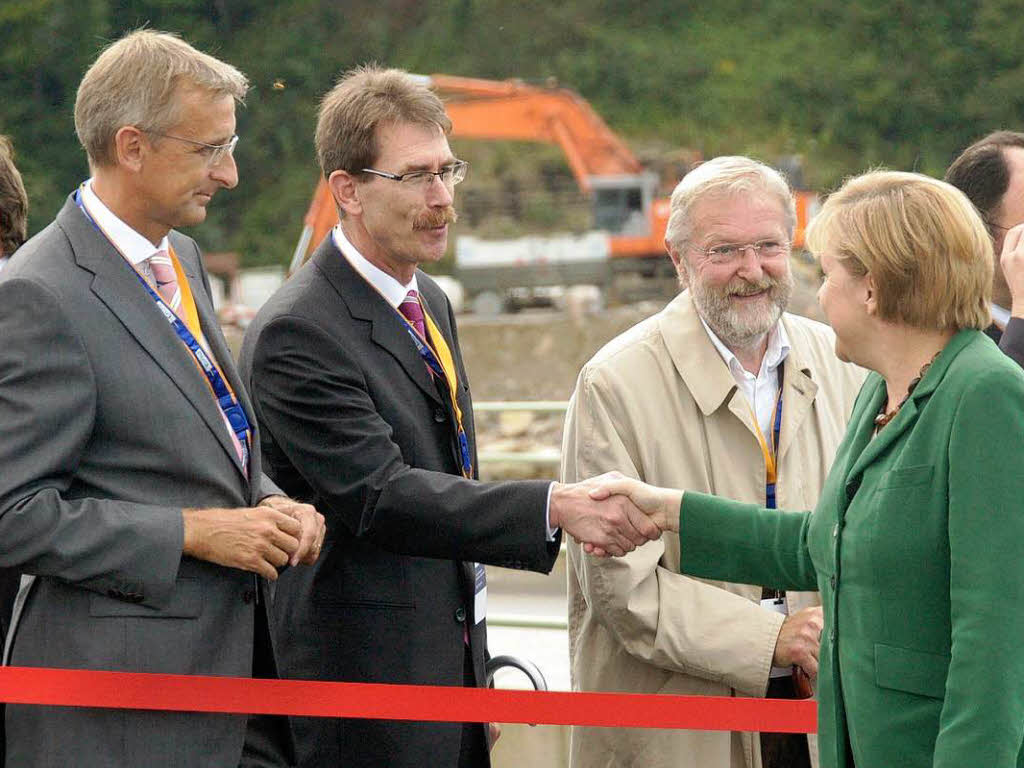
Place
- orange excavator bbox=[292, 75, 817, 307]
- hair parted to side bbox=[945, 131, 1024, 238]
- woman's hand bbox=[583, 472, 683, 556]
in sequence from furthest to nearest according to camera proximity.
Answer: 1. orange excavator bbox=[292, 75, 817, 307]
2. hair parted to side bbox=[945, 131, 1024, 238]
3. woman's hand bbox=[583, 472, 683, 556]

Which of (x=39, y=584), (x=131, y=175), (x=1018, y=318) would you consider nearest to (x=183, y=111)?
(x=131, y=175)

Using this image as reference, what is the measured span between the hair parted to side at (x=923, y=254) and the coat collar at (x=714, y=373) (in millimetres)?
893

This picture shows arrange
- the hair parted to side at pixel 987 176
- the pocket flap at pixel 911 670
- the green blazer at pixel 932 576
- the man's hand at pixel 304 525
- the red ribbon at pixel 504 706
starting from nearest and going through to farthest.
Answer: the green blazer at pixel 932 576 < the pocket flap at pixel 911 670 < the man's hand at pixel 304 525 < the red ribbon at pixel 504 706 < the hair parted to side at pixel 987 176

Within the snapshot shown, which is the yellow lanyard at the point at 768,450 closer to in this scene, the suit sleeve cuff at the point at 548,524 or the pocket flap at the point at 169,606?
the suit sleeve cuff at the point at 548,524

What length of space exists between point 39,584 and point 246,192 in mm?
48838

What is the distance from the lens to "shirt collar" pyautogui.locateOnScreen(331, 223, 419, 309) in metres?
3.58

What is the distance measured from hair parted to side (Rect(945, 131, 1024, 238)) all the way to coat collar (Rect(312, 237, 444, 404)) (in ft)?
5.33

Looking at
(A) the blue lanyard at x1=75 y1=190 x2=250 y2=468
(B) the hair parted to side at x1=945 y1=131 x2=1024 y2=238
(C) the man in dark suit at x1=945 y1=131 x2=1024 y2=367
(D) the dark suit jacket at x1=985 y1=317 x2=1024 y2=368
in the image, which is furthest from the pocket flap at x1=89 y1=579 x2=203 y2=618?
(B) the hair parted to side at x1=945 y1=131 x2=1024 y2=238

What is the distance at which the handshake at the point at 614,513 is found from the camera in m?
3.30

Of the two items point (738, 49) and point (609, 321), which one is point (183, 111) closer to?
point (609, 321)

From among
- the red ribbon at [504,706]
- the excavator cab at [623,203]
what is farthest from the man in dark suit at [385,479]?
the excavator cab at [623,203]

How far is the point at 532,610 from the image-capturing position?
12.0 m

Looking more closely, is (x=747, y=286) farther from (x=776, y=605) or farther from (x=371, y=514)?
(x=371, y=514)

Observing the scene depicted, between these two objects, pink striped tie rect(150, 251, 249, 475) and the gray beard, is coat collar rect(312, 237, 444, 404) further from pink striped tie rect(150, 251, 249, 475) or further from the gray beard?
the gray beard
